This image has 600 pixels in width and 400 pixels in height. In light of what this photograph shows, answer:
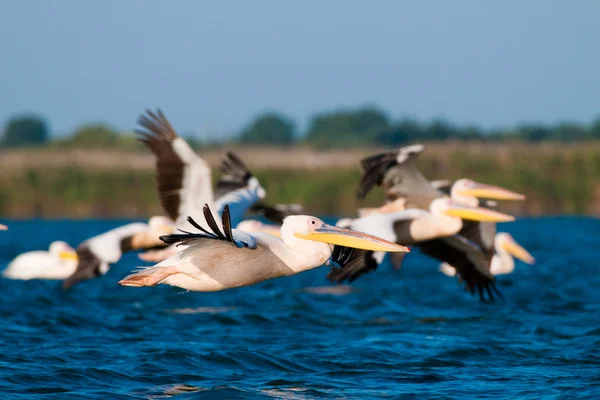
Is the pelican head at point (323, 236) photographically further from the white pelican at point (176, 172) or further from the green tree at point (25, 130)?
the green tree at point (25, 130)

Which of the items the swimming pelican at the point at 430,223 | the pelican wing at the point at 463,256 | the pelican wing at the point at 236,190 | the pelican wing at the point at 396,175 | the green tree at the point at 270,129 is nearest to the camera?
the swimming pelican at the point at 430,223

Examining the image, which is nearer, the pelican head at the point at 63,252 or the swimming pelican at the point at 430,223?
the swimming pelican at the point at 430,223

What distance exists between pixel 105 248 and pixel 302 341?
10.1 ft

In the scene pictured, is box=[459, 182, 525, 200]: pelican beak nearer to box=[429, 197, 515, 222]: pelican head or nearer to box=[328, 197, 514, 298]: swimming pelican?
box=[328, 197, 514, 298]: swimming pelican

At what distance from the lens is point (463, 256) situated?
10539 mm

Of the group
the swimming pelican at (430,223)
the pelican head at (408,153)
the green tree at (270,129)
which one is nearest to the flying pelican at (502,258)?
the swimming pelican at (430,223)

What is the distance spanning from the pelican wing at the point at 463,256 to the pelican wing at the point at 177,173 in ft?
8.15

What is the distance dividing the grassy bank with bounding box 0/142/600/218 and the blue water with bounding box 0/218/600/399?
12.1m

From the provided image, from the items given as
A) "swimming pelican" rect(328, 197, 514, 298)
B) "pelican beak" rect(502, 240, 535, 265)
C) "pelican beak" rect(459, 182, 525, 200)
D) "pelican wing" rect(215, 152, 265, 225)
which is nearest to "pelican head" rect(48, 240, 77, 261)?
"pelican wing" rect(215, 152, 265, 225)

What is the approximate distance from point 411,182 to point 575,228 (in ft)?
59.4

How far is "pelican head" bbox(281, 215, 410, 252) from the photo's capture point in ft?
22.1

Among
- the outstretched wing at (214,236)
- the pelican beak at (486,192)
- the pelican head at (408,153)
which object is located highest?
the pelican head at (408,153)

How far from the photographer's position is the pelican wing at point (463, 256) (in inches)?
409

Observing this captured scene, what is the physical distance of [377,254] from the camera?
28.4 ft
